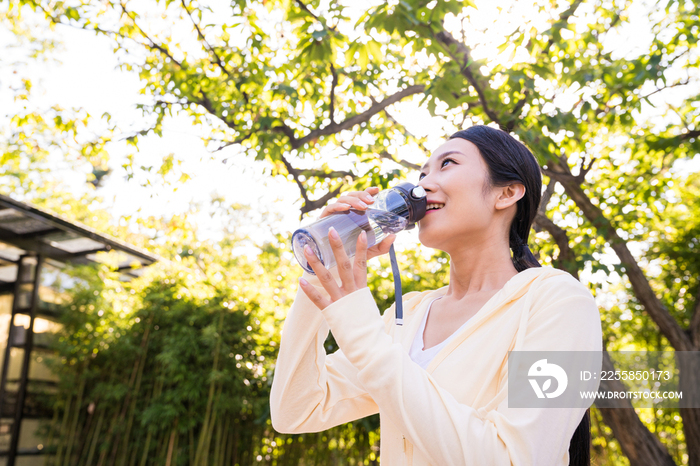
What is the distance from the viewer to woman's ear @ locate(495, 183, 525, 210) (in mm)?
1189

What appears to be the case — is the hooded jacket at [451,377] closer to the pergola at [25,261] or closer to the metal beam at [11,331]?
the pergola at [25,261]

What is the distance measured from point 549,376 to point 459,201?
0.44m

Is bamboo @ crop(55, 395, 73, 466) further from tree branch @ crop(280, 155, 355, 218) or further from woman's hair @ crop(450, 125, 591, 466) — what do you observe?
woman's hair @ crop(450, 125, 591, 466)

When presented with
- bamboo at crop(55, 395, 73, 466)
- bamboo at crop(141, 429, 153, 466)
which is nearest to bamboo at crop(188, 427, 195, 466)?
bamboo at crop(141, 429, 153, 466)

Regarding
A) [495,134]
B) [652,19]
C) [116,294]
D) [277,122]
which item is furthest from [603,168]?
[116,294]

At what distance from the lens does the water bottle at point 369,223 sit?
1005 mm

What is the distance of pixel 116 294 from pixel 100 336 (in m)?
0.47

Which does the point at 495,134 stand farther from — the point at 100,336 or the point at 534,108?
the point at 100,336

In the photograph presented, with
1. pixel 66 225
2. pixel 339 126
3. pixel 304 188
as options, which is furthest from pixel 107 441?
pixel 339 126

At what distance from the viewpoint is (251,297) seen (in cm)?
494

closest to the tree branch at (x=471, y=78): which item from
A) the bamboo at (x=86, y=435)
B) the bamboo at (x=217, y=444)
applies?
the bamboo at (x=217, y=444)

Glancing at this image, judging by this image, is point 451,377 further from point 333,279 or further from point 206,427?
point 206,427
